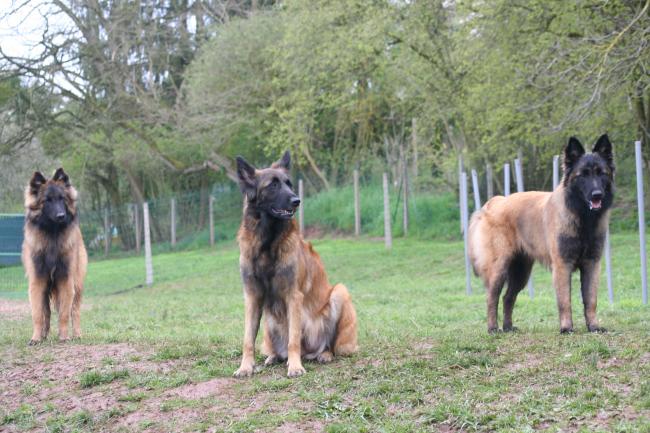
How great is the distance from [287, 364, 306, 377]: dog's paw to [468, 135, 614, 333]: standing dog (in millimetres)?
2510

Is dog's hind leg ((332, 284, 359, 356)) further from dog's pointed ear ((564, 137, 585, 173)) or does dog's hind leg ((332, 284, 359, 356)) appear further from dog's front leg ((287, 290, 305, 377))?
dog's pointed ear ((564, 137, 585, 173))

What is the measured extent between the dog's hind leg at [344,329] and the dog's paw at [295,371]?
68 centimetres

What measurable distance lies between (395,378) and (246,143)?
2900 centimetres

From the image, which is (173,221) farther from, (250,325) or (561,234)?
(561,234)

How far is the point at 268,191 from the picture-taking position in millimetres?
6832

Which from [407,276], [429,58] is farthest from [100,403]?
[429,58]

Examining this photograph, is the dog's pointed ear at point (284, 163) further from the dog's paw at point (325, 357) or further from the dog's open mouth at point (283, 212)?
the dog's paw at point (325, 357)

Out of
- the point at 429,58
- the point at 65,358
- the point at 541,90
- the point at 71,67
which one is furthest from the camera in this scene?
the point at 71,67

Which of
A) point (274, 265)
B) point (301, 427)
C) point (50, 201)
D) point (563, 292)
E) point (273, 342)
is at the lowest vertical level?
point (301, 427)

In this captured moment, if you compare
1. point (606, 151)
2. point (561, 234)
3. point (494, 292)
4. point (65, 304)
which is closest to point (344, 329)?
point (494, 292)

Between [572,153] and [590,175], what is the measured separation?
321mm

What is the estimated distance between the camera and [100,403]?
21.2 feet

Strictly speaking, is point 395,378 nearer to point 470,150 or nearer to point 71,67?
point 470,150

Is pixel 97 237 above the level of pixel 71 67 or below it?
below
